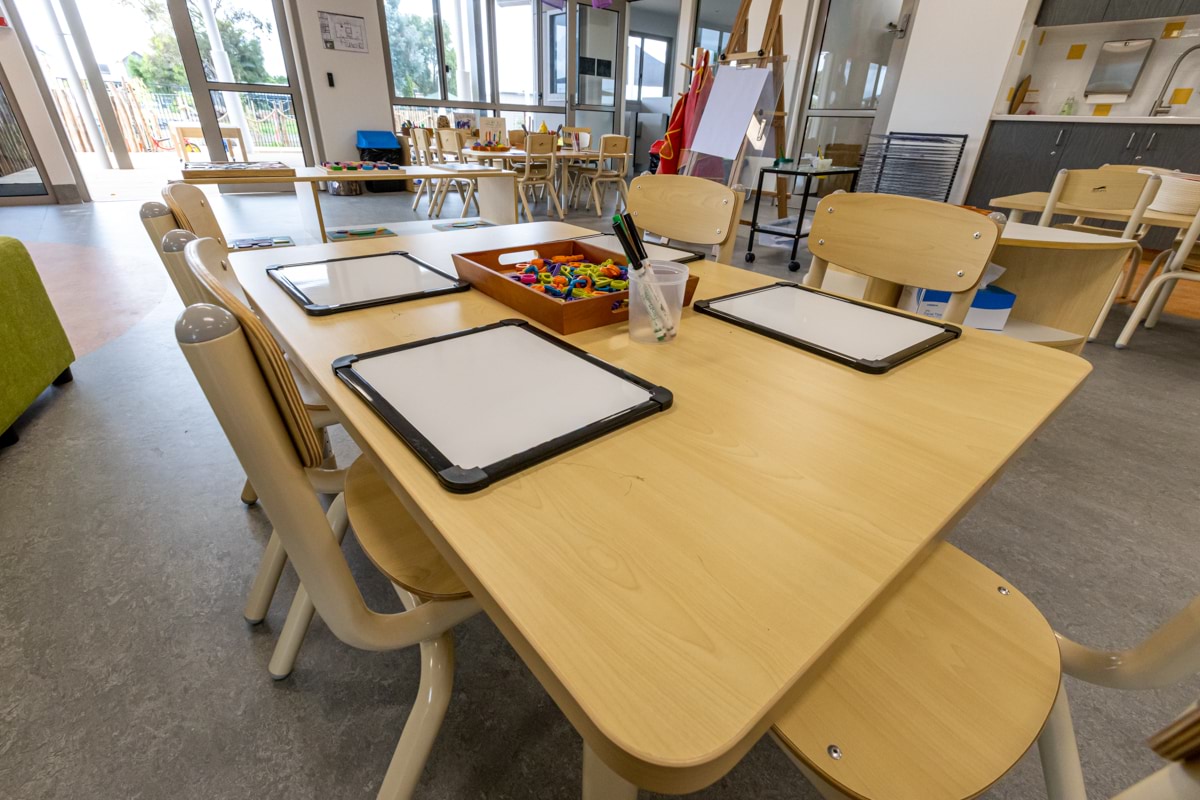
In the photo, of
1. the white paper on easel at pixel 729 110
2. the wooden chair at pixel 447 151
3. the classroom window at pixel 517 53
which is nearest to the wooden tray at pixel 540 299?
the white paper on easel at pixel 729 110

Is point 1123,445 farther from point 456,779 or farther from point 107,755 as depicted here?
point 107,755

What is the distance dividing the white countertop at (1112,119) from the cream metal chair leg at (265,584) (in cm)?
612

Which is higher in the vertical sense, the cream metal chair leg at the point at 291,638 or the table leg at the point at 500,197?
the table leg at the point at 500,197

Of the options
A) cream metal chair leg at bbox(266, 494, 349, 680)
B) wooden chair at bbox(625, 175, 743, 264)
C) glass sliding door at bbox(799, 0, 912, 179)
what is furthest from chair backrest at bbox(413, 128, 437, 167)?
cream metal chair leg at bbox(266, 494, 349, 680)

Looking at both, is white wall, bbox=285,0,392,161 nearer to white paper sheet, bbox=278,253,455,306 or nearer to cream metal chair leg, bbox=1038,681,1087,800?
white paper sheet, bbox=278,253,455,306

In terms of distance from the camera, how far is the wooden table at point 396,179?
3.22 metres

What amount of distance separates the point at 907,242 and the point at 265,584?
1591 mm

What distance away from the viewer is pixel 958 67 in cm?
471

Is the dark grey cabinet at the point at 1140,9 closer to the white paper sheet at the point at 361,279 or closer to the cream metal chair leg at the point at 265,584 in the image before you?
the white paper sheet at the point at 361,279

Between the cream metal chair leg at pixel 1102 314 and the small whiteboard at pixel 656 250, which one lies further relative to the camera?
the cream metal chair leg at pixel 1102 314

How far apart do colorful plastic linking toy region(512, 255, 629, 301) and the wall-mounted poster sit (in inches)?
279

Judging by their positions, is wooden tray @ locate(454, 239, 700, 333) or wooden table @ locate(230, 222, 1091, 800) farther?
wooden tray @ locate(454, 239, 700, 333)

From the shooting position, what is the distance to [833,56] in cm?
583

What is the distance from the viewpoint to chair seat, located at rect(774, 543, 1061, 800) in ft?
1.67
